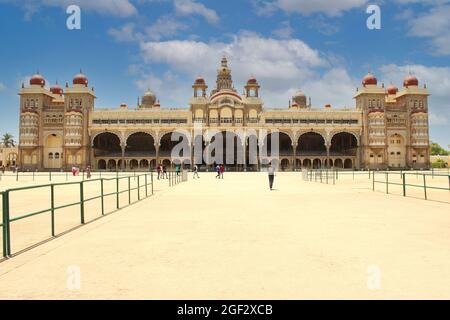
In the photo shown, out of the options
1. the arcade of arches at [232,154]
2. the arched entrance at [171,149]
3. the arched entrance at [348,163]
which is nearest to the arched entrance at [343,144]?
the arcade of arches at [232,154]

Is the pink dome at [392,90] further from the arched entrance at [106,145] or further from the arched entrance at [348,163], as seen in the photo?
the arched entrance at [106,145]

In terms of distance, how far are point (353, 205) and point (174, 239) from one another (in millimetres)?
7850

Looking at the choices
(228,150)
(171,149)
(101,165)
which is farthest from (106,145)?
(228,150)

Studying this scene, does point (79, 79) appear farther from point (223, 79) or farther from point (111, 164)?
point (223, 79)

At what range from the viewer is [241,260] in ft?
19.7

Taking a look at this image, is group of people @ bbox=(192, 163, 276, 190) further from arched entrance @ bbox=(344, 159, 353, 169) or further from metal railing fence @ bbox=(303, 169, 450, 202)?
arched entrance @ bbox=(344, 159, 353, 169)

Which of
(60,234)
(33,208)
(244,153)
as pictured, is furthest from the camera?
(244,153)

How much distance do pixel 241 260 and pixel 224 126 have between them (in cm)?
6298

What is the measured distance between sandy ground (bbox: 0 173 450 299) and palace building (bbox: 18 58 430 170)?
191 ft

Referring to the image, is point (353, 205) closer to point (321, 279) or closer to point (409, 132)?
point (321, 279)

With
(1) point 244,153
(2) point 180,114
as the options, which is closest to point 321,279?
(1) point 244,153

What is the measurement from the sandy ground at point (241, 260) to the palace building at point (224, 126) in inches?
2290

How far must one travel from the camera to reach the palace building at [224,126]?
226 feet

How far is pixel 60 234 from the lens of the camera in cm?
840
